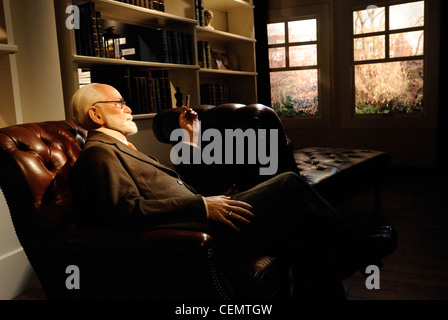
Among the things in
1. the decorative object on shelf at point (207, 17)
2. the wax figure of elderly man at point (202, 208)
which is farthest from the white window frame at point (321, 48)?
the wax figure of elderly man at point (202, 208)

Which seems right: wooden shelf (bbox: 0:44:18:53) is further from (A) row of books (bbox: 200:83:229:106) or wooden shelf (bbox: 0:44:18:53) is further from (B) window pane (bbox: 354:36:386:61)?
(B) window pane (bbox: 354:36:386:61)

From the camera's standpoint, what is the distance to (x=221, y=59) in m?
4.46

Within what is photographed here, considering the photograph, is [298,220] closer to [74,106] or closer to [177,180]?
[177,180]

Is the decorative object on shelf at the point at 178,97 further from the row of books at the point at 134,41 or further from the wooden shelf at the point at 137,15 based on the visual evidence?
the wooden shelf at the point at 137,15

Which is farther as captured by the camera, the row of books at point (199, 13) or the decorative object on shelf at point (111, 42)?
the row of books at point (199, 13)

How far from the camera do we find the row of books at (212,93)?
4.10 meters

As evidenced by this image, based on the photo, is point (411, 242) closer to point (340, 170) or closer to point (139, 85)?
point (340, 170)

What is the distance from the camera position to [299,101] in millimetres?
5340

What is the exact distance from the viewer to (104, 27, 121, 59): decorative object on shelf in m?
2.88

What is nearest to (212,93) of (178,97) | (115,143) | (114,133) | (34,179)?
(178,97)

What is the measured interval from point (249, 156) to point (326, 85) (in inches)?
A: 145

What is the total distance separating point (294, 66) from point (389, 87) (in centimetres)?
116

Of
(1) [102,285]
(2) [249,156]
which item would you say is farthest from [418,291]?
(1) [102,285]

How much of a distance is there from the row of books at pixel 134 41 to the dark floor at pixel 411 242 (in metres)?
1.49
